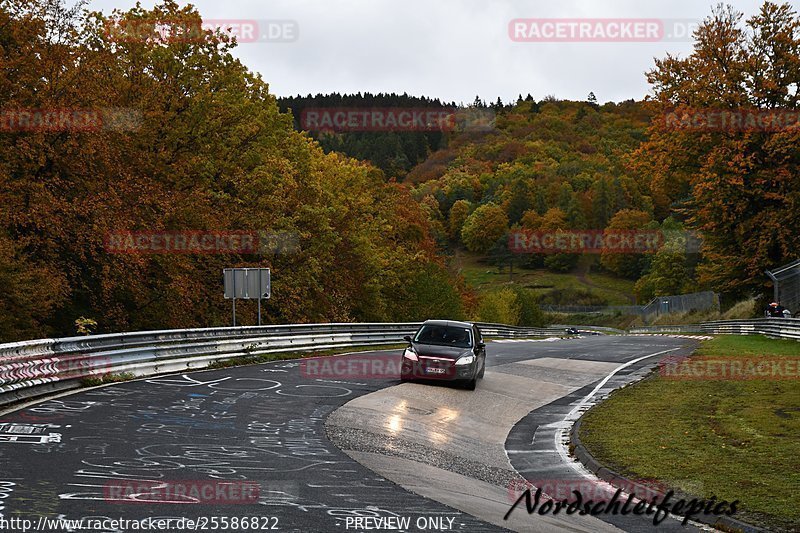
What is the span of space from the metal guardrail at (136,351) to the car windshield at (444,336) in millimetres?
5867

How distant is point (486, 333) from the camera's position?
53062 mm

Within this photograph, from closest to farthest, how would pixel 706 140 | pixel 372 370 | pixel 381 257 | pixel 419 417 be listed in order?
pixel 419 417
pixel 372 370
pixel 706 140
pixel 381 257

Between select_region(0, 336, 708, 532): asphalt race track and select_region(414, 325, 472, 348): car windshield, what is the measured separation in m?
1.23

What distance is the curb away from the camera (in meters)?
8.12

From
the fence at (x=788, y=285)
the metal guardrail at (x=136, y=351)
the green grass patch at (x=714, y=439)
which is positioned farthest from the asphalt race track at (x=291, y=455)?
the fence at (x=788, y=285)

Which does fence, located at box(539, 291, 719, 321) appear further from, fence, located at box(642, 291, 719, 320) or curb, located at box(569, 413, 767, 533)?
curb, located at box(569, 413, 767, 533)

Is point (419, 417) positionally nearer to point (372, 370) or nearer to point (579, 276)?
point (372, 370)

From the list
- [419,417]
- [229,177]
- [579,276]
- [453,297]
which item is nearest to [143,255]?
[229,177]

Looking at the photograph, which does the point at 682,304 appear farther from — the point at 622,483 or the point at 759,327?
the point at 622,483

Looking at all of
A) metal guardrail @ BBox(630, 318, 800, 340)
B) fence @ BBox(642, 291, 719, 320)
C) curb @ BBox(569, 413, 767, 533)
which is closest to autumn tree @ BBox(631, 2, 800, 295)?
metal guardrail @ BBox(630, 318, 800, 340)

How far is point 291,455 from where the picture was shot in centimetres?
1093

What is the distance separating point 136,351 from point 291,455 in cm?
950

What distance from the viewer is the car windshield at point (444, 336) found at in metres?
20.4

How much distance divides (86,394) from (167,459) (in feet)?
21.0
